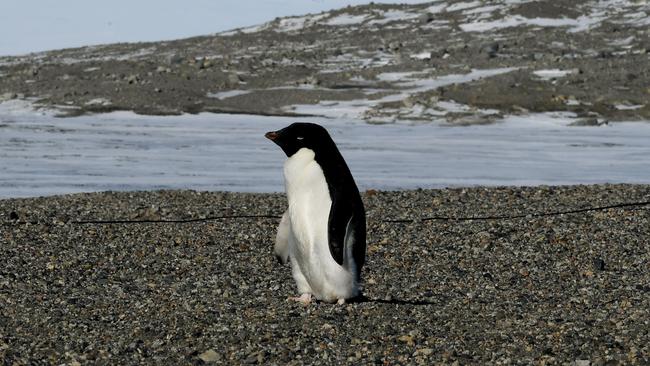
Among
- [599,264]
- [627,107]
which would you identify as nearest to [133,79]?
[627,107]

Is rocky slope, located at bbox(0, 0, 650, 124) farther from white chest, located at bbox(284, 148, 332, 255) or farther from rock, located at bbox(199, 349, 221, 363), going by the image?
rock, located at bbox(199, 349, 221, 363)

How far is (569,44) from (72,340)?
34.6 m

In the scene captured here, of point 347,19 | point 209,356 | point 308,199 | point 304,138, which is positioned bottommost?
point 209,356

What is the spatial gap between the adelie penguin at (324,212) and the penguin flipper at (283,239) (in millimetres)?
245

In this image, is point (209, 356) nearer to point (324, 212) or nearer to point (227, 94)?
point (324, 212)

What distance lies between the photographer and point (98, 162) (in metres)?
16.4

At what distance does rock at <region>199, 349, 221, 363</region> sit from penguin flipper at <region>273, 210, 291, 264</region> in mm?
1620

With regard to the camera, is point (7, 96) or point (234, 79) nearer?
point (7, 96)

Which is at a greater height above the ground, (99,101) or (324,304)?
(99,101)

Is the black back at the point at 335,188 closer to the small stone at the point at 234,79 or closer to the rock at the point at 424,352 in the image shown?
the rock at the point at 424,352

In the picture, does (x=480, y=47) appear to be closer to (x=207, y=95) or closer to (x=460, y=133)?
(x=207, y=95)

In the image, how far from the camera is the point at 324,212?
656cm

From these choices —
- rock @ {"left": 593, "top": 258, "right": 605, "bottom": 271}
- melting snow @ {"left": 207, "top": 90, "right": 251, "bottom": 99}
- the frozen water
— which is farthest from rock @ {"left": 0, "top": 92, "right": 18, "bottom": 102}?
rock @ {"left": 593, "top": 258, "right": 605, "bottom": 271}

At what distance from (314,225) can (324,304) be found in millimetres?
503
